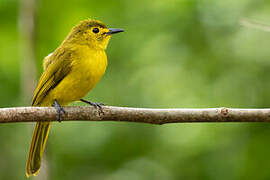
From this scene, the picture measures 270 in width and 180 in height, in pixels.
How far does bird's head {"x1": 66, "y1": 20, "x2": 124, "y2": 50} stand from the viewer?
481cm

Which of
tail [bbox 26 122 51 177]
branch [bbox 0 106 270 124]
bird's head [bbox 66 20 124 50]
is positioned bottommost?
tail [bbox 26 122 51 177]

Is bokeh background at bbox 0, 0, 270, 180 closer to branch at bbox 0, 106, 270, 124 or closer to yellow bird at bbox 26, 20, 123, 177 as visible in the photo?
yellow bird at bbox 26, 20, 123, 177

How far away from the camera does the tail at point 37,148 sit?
429 cm

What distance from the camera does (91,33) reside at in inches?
193

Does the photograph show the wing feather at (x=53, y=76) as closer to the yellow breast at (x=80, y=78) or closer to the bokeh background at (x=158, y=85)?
the yellow breast at (x=80, y=78)

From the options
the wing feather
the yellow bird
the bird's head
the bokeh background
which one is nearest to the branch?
the yellow bird

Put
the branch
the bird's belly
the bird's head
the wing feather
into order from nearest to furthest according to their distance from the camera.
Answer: the branch < the bird's belly < the wing feather < the bird's head

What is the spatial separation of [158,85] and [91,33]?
1.18 m

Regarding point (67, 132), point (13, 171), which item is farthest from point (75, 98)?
point (13, 171)

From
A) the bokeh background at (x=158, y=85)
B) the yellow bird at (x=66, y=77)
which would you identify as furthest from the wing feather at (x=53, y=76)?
the bokeh background at (x=158, y=85)

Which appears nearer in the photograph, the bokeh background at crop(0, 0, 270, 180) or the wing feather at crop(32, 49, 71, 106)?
the wing feather at crop(32, 49, 71, 106)

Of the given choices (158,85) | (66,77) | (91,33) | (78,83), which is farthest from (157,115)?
(158,85)

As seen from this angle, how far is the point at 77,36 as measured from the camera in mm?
4867

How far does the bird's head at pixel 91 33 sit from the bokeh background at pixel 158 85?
27 cm
